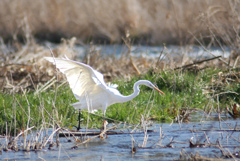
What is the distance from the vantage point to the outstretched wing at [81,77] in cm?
512

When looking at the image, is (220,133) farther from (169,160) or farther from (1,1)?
(1,1)

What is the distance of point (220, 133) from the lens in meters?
5.23

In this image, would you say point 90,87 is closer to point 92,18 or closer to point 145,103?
point 145,103

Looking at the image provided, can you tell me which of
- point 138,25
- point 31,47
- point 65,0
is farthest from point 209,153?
point 65,0

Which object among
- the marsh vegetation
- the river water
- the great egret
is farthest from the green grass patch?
the river water

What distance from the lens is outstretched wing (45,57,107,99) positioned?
512cm

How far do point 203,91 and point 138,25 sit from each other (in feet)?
41.4

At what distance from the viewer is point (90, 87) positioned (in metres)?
5.69

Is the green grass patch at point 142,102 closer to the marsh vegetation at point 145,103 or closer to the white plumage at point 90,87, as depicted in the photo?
the marsh vegetation at point 145,103

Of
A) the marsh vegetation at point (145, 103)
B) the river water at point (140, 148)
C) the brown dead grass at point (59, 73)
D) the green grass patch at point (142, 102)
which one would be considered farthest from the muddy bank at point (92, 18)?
the river water at point (140, 148)

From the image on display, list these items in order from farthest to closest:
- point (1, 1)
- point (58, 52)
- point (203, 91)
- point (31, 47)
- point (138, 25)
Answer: point (1, 1)
point (138, 25)
point (31, 47)
point (58, 52)
point (203, 91)

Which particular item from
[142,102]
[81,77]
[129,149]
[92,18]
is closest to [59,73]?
[142,102]

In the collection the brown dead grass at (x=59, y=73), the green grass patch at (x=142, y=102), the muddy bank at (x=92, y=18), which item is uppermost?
the muddy bank at (x=92, y=18)

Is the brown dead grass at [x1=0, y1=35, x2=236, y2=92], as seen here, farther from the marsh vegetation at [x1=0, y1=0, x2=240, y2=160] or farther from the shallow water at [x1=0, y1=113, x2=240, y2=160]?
the shallow water at [x1=0, y1=113, x2=240, y2=160]
